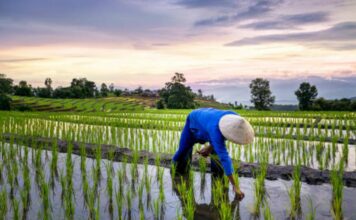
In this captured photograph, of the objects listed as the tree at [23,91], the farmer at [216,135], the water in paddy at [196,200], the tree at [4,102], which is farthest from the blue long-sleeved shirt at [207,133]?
the tree at [23,91]

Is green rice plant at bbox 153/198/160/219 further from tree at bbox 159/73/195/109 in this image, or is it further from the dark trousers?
tree at bbox 159/73/195/109

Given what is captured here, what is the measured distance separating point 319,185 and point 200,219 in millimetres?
1999

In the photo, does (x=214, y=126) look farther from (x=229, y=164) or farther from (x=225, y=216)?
(x=225, y=216)

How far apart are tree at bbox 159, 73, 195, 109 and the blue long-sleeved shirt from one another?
29.1m

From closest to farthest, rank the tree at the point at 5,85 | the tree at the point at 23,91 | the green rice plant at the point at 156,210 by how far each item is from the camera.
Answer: the green rice plant at the point at 156,210 < the tree at the point at 5,85 < the tree at the point at 23,91

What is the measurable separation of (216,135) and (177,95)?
102 ft

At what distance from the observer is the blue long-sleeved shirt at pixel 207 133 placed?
12.3ft

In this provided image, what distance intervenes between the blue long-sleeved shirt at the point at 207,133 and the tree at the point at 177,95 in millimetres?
29133

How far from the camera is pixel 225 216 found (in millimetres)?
3029

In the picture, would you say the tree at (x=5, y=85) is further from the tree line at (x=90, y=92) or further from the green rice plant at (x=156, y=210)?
the green rice plant at (x=156, y=210)

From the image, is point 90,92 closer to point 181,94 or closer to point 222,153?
point 181,94

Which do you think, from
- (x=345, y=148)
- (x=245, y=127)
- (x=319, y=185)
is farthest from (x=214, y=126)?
(x=345, y=148)

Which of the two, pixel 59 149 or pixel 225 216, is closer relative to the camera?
pixel 225 216

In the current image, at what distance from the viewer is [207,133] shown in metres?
4.27
